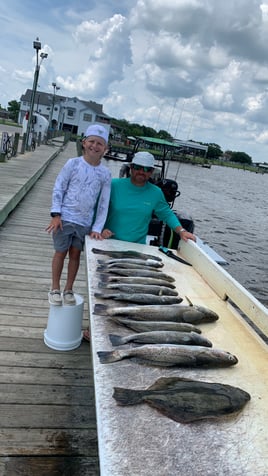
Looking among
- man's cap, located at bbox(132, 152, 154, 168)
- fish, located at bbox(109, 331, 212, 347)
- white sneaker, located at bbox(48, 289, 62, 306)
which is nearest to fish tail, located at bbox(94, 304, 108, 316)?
fish, located at bbox(109, 331, 212, 347)

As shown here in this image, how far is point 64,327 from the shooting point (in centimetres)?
352

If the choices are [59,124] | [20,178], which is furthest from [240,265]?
[59,124]

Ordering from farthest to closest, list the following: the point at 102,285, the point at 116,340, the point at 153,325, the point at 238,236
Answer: the point at 238,236
the point at 102,285
the point at 153,325
the point at 116,340

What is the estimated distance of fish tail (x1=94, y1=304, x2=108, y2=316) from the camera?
2441mm

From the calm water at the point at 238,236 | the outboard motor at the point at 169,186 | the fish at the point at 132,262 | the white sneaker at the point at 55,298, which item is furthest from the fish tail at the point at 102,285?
the calm water at the point at 238,236

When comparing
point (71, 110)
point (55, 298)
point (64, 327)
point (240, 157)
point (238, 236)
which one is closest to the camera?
point (55, 298)

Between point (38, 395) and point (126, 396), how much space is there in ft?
5.03

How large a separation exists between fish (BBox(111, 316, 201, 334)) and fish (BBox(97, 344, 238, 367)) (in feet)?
0.83

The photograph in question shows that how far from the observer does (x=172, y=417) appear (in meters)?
1.63

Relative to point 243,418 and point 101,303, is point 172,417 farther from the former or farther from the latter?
point 101,303

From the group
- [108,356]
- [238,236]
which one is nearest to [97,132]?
[108,356]

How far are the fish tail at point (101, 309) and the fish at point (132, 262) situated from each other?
861mm

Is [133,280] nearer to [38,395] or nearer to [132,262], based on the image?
[132,262]

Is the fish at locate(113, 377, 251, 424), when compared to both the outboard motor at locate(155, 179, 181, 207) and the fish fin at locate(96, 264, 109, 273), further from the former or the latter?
the outboard motor at locate(155, 179, 181, 207)
